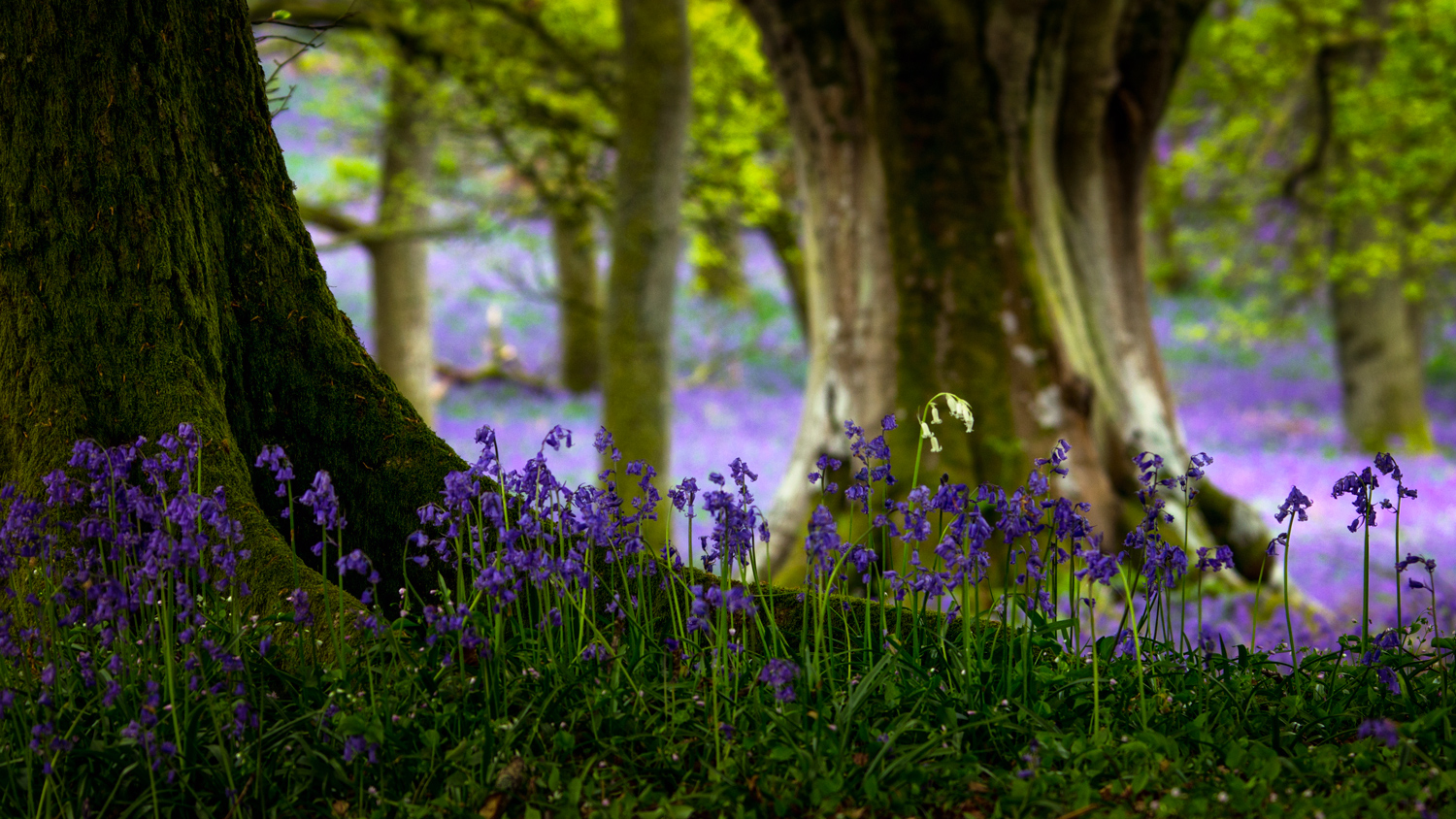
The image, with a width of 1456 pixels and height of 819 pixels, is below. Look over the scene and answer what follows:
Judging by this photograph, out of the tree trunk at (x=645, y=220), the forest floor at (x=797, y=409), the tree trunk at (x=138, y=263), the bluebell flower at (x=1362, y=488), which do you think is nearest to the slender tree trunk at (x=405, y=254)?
the forest floor at (x=797, y=409)

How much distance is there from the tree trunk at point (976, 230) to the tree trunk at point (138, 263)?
141 inches

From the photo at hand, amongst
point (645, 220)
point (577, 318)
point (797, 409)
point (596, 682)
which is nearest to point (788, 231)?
point (797, 409)

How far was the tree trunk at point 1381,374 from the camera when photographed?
47.3ft

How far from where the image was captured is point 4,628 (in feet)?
7.44

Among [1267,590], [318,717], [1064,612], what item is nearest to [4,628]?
[318,717]

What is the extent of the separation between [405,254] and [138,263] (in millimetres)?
9570

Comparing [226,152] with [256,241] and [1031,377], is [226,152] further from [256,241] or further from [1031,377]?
[1031,377]

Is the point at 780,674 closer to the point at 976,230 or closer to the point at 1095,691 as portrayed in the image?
the point at 1095,691

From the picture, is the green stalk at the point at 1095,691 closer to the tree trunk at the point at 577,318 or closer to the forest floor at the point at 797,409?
the forest floor at the point at 797,409

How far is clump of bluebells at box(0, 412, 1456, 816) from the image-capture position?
7.13 feet

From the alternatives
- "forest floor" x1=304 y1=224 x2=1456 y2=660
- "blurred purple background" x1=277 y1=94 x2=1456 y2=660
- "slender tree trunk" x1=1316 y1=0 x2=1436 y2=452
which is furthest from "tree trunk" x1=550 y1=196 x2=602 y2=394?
"slender tree trunk" x1=1316 y1=0 x2=1436 y2=452

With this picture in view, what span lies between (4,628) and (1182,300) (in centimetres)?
3091

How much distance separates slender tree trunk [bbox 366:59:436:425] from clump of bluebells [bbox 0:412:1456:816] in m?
9.09

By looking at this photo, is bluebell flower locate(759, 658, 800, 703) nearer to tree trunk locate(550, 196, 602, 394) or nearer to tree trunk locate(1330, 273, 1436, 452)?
tree trunk locate(550, 196, 602, 394)
